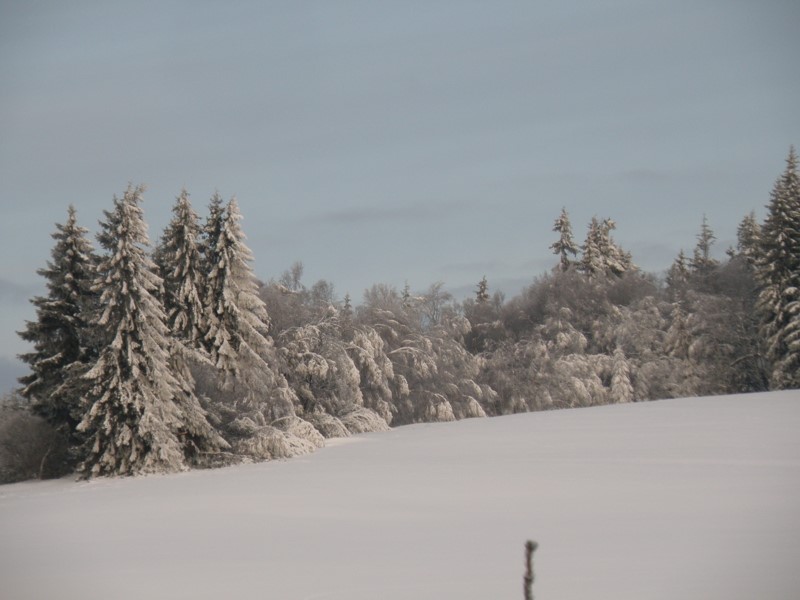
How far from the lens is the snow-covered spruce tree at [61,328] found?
2192 cm

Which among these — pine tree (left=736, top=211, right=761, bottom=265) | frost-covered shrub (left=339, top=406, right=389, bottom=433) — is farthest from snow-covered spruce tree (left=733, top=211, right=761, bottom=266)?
frost-covered shrub (left=339, top=406, right=389, bottom=433)

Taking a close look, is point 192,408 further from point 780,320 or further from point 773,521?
point 780,320

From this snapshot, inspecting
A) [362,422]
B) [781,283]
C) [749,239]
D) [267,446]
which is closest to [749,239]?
[749,239]

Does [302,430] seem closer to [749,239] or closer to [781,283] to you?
[781,283]

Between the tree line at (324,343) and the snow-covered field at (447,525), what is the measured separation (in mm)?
2641

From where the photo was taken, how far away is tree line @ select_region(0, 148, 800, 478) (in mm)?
20469

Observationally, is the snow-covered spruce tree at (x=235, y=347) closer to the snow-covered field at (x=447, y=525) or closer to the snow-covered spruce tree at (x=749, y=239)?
the snow-covered field at (x=447, y=525)

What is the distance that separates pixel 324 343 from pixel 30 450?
1201 centimetres

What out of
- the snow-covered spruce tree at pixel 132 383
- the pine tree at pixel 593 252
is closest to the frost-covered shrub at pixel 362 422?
the snow-covered spruce tree at pixel 132 383

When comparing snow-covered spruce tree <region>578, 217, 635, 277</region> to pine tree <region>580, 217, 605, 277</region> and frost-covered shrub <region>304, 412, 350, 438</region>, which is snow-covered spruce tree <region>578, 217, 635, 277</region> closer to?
pine tree <region>580, 217, 605, 277</region>

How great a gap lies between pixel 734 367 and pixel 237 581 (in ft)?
124

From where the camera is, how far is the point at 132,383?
65.8 ft

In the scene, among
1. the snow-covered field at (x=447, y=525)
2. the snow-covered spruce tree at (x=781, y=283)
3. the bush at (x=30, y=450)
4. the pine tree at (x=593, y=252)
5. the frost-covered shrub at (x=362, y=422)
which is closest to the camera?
the snow-covered field at (x=447, y=525)

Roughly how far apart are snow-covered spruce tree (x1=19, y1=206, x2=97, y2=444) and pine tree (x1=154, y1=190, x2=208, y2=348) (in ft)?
8.52
